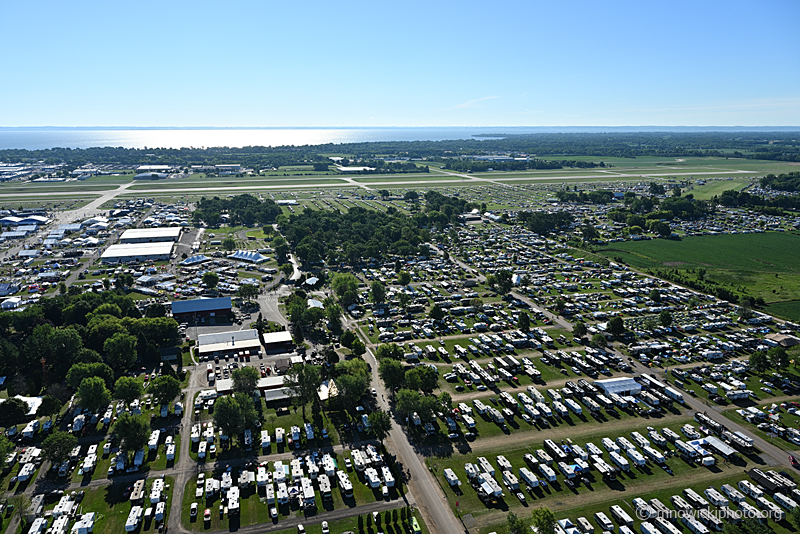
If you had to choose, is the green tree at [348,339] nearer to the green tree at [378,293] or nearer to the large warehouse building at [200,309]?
the green tree at [378,293]

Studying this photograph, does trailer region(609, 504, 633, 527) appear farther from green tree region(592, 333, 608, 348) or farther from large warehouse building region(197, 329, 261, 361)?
large warehouse building region(197, 329, 261, 361)

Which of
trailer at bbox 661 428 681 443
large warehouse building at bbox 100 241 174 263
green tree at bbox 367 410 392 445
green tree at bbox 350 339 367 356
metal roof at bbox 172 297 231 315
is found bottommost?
trailer at bbox 661 428 681 443

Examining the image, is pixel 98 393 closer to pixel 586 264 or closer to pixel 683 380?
pixel 683 380

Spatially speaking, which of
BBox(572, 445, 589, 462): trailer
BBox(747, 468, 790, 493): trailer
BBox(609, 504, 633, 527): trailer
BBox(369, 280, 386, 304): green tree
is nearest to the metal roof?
BBox(369, 280, 386, 304): green tree

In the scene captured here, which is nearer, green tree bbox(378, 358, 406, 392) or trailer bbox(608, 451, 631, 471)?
trailer bbox(608, 451, 631, 471)

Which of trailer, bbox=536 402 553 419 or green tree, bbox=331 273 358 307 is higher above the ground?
green tree, bbox=331 273 358 307

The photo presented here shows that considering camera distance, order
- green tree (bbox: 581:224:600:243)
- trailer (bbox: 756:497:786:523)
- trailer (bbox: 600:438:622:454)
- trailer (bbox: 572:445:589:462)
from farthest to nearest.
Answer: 1. green tree (bbox: 581:224:600:243)
2. trailer (bbox: 600:438:622:454)
3. trailer (bbox: 572:445:589:462)
4. trailer (bbox: 756:497:786:523)

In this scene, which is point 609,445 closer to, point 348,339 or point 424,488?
point 424,488

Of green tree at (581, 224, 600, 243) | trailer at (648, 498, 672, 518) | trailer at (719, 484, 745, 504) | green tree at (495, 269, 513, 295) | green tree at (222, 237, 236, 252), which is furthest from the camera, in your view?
green tree at (581, 224, 600, 243)
